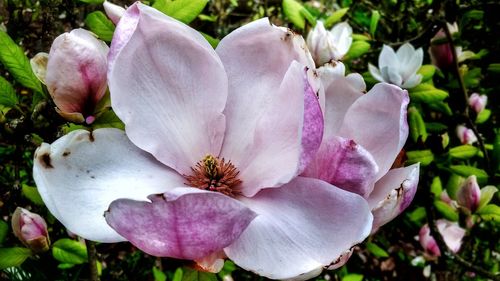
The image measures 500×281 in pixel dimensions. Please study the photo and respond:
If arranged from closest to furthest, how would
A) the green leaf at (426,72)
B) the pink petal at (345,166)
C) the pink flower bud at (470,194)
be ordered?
the pink petal at (345,166)
the pink flower bud at (470,194)
the green leaf at (426,72)

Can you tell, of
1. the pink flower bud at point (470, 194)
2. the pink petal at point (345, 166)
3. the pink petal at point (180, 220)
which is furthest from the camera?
the pink flower bud at point (470, 194)

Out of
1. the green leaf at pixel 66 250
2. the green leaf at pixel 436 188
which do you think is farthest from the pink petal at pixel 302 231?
the green leaf at pixel 436 188

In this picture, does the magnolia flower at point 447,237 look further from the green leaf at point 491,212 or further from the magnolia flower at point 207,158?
the magnolia flower at point 207,158

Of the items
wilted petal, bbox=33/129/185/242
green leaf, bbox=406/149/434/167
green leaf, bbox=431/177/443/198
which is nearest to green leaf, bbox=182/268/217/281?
wilted petal, bbox=33/129/185/242

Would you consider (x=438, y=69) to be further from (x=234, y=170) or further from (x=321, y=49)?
(x=234, y=170)

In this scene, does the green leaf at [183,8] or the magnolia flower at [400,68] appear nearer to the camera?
the green leaf at [183,8]

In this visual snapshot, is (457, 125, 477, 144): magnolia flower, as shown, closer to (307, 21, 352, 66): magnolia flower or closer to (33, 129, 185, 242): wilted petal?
(307, 21, 352, 66): magnolia flower

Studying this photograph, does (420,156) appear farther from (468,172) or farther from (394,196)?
(394,196)

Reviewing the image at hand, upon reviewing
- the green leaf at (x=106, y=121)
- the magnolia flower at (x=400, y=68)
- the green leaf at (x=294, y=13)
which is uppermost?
the green leaf at (x=106, y=121)

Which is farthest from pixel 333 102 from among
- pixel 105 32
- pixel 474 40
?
pixel 474 40
